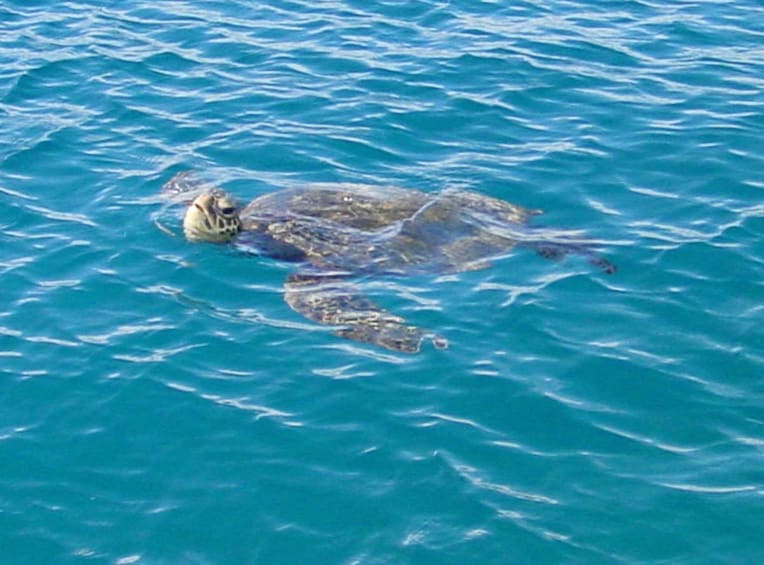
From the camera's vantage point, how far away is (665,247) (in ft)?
40.3

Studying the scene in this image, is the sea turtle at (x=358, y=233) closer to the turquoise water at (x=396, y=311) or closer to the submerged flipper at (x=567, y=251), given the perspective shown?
the submerged flipper at (x=567, y=251)

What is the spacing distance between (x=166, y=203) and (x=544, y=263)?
419cm

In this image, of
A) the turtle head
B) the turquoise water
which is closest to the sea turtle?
the turtle head

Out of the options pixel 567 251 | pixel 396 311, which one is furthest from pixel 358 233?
pixel 567 251

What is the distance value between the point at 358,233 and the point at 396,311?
4.63 ft

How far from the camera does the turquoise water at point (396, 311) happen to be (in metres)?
8.74

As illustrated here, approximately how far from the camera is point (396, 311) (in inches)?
443

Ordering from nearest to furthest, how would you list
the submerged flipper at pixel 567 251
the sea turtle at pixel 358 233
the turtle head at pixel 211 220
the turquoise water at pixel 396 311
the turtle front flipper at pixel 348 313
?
the turquoise water at pixel 396 311, the turtle front flipper at pixel 348 313, the sea turtle at pixel 358 233, the submerged flipper at pixel 567 251, the turtle head at pixel 211 220

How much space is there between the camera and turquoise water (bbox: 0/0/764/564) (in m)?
8.74

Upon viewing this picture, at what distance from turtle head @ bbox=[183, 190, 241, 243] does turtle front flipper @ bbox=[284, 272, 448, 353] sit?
3.02ft

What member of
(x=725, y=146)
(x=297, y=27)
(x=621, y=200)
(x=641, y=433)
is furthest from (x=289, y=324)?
(x=297, y=27)

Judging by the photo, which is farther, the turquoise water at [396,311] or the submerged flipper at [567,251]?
the submerged flipper at [567,251]

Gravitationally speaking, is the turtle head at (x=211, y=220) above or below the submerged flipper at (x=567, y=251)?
above

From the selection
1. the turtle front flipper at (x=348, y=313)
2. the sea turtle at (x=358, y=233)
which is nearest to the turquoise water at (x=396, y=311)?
the turtle front flipper at (x=348, y=313)
